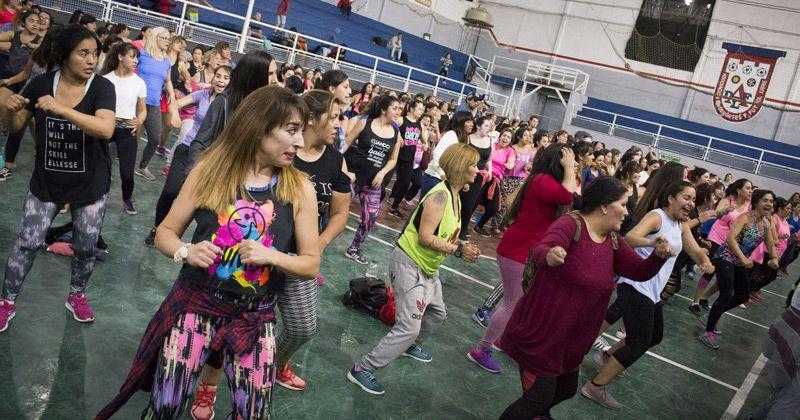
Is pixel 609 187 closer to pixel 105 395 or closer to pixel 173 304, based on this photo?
pixel 173 304

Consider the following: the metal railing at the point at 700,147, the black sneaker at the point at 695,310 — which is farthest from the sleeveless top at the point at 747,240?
the metal railing at the point at 700,147

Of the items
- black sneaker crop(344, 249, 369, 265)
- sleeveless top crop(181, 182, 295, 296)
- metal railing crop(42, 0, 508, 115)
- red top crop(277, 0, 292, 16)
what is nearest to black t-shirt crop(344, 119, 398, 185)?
black sneaker crop(344, 249, 369, 265)

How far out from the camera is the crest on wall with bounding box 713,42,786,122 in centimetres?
2427

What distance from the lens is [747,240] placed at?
7.22 metres

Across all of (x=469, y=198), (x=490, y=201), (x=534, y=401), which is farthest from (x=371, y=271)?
(x=490, y=201)

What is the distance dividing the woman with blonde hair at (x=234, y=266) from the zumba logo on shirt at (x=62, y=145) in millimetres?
1562

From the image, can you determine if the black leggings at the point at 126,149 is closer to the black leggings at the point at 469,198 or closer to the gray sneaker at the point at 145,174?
the gray sneaker at the point at 145,174

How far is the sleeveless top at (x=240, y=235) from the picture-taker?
7.44ft

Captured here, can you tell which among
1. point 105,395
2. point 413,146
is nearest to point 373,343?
point 105,395

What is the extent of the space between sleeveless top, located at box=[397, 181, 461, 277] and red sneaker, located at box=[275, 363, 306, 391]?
1032 mm

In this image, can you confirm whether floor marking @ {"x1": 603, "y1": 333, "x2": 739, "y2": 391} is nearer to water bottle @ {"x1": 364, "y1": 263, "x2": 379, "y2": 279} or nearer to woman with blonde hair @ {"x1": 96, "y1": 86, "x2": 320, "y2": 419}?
water bottle @ {"x1": 364, "y1": 263, "x2": 379, "y2": 279}

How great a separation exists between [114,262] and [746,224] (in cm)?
652

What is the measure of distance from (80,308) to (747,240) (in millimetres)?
6911

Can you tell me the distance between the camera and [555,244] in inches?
125
